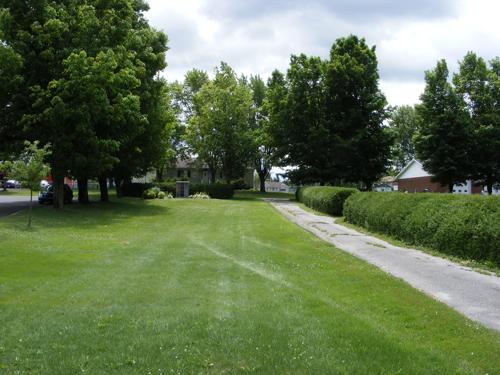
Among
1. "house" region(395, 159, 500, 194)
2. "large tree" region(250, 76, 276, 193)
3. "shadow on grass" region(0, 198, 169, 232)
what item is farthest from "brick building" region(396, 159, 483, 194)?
"shadow on grass" region(0, 198, 169, 232)

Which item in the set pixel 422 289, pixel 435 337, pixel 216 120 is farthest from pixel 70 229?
pixel 216 120

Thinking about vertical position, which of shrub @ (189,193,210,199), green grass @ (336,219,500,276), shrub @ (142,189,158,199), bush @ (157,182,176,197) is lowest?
green grass @ (336,219,500,276)

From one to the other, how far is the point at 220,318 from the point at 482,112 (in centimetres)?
4780

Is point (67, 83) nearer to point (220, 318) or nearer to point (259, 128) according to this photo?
point (220, 318)

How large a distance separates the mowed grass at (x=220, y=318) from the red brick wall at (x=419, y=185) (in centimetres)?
5237

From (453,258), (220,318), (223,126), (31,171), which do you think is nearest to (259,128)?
(223,126)

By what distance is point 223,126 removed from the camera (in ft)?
207

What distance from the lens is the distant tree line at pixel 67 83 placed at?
24422 millimetres

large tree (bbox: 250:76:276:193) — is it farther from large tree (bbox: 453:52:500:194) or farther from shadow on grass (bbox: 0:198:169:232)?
shadow on grass (bbox: 0:198:169:232)

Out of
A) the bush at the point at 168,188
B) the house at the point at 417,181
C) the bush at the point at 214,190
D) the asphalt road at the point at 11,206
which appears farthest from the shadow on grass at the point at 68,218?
the house at the point at 417,181

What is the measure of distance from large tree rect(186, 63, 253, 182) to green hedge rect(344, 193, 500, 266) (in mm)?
43597

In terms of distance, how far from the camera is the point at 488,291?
29.3 ft

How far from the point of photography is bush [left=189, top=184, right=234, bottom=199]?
5294 centimetres

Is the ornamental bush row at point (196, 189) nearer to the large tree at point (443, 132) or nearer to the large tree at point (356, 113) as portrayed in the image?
the large tree at point (356, 113)
